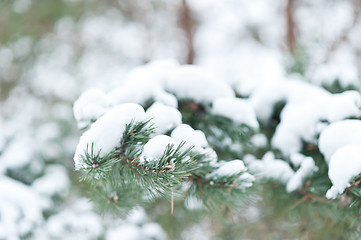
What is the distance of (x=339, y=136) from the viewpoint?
668mm

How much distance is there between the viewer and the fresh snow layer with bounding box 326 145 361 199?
54 centimetres

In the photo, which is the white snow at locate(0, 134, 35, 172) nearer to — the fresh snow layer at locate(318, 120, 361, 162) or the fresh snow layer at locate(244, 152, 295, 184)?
the fresh snow layer at locate(244, 152, 295, 184)

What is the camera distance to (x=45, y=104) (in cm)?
239

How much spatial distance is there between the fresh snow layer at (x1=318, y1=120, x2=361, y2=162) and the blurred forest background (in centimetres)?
26

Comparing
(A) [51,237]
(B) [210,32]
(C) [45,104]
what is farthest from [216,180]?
(B) [210,32]

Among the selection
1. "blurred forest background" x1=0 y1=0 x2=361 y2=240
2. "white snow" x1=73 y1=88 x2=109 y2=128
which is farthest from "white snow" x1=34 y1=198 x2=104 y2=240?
"white snow" x1=73 y1=88 x2=109 y2=128

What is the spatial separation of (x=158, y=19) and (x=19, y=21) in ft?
3.60

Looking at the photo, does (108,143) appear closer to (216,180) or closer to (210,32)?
(216,180)

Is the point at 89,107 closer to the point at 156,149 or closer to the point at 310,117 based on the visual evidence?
the point at 156,149

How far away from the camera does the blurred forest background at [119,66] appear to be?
1.10 m

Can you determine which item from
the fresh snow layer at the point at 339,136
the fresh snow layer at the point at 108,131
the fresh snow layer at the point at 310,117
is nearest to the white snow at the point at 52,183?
the fresh snow layer at the point at 108,131

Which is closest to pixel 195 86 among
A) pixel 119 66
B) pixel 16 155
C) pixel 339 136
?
pixel 339 136

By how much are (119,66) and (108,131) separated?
228 centimetres

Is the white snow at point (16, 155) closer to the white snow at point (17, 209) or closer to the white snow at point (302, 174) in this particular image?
the white snow at point (17, 209)
